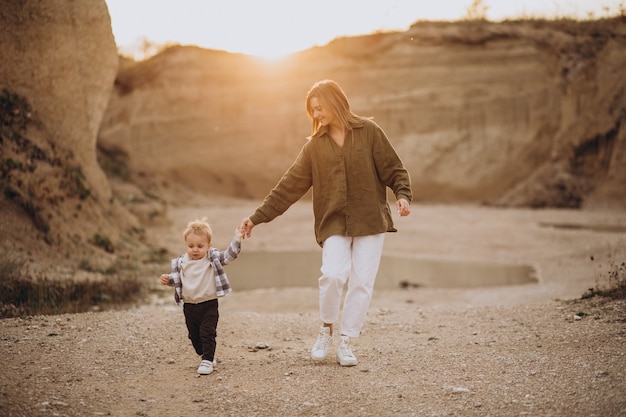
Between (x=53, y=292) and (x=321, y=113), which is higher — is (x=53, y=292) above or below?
below

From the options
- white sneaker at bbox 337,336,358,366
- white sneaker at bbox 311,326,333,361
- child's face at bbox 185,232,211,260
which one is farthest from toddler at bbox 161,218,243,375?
white sneaker at bbox 337,336,358,366

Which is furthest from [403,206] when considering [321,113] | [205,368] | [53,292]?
[53,292]

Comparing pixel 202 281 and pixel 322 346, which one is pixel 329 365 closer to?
pixel 322 346

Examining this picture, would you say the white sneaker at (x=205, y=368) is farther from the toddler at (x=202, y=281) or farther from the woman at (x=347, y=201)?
the woman at (x=347, y=201)

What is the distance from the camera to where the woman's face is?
4.67m

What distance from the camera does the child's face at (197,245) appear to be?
441cm

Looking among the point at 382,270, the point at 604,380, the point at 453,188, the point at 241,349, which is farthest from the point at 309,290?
the point at 453,188

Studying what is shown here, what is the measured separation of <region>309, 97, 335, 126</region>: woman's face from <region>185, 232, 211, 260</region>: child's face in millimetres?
1092

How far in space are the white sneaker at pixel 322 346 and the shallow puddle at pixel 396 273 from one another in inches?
202

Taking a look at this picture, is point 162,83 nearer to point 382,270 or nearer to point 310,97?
point 382,270

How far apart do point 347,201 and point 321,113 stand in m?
0.61

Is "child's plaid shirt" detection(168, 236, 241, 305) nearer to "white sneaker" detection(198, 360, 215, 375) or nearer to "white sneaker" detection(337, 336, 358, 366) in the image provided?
"white sneaker" detection(198, 360, 215, 375)

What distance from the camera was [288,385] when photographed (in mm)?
4230

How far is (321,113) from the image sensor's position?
4680 mm
